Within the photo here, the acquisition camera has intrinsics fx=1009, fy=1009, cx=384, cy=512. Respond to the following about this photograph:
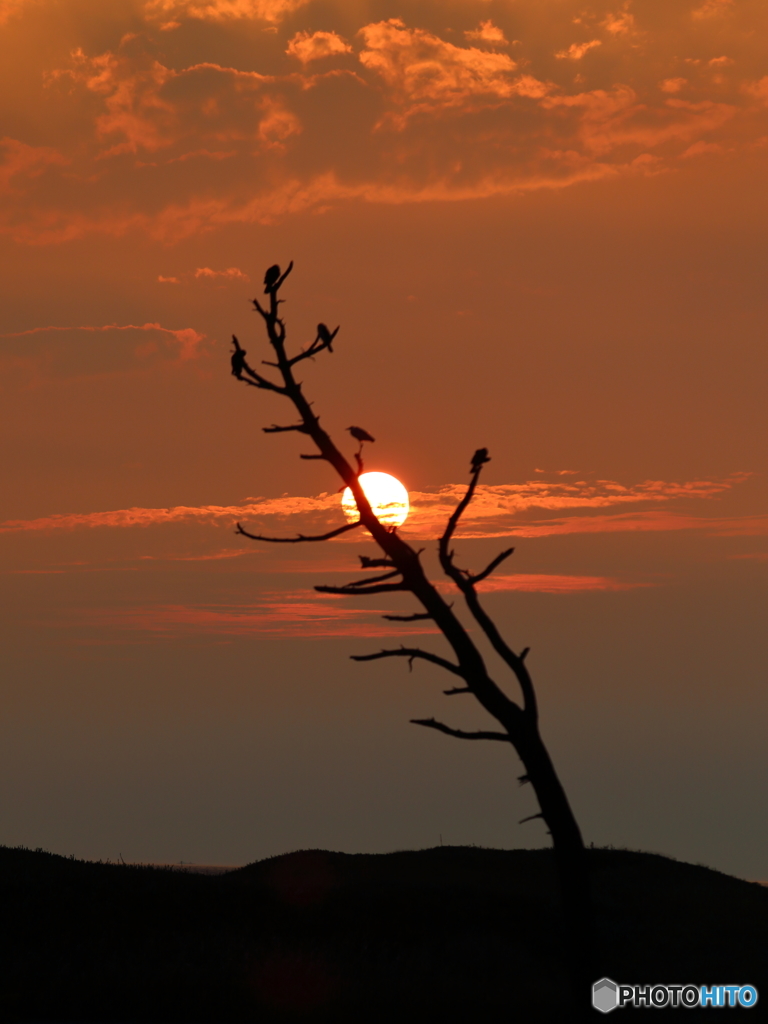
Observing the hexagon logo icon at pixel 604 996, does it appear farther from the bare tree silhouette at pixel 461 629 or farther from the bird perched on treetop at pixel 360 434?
the bird perched on treetop at pixel 360 434

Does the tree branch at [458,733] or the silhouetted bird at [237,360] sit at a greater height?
the silhouetted bird at [237,360]

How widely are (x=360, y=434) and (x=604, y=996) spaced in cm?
869

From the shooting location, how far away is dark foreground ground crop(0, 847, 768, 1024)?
16.0 meters

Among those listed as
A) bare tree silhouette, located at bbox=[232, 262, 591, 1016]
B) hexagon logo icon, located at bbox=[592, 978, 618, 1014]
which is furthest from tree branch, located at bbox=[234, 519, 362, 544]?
hexagon logo icon, located at bbox=[592, 978, 618, 1014]

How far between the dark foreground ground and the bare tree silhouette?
1.47 m

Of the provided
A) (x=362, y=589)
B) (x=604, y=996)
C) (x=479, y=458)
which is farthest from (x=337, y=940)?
(x=479, y=458)

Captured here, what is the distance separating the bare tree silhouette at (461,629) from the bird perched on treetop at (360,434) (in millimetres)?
Answer: 14

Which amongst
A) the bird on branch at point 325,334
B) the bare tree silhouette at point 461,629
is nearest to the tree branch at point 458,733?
the bare tree silhouette at point 461,629

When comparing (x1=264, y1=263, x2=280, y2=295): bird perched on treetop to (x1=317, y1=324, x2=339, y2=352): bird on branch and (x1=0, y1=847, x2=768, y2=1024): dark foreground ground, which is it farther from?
(x1=0, y1=847, x2=768, y2=1024): dark foreground ground

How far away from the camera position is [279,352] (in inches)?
557

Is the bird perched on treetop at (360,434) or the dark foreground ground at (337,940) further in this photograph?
the dark foreground ground at (337,940)

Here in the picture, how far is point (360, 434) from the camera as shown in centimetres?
1388

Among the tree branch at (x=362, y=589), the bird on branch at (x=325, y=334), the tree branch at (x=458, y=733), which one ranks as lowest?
the tree branch at (x=458, y=733)

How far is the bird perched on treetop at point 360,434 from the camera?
13.8 m
